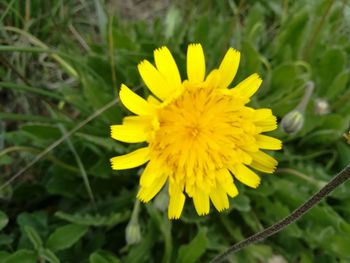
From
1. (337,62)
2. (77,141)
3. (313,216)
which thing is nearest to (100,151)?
(77,141)

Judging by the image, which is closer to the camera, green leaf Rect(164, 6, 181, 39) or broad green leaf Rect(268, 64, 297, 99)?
broad green leaf Rect(268, 64, 297, 99)

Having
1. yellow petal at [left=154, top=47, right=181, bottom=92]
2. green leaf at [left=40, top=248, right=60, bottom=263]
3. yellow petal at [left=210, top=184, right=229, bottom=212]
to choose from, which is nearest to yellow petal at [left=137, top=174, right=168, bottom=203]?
yellow petal at [left=210, top=184, right=229, bottom=212]

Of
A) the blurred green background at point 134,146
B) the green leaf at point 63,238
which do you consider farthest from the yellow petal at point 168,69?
the green leaf at point 63,238

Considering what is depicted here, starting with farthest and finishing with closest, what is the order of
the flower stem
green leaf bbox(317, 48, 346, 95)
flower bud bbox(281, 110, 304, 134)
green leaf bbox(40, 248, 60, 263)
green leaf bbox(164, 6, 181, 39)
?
green leaf bbox(164, 6, 181, 39) → green leaf bbox(317, 48, 346, 95) → flower bud bbox(281, 110, 304, 134) → green leaf bbox(40, 248, 60, 263) → the flower stem

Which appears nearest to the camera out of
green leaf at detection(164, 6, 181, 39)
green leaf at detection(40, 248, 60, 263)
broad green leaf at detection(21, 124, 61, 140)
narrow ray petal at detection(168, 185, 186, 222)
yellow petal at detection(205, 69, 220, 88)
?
yellow petal at detection(205, 69, 220, 88)

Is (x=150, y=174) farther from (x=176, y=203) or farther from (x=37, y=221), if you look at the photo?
(x=37, y=221)

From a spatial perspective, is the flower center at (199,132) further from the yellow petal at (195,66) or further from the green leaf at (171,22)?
the green leaf at (171,22)

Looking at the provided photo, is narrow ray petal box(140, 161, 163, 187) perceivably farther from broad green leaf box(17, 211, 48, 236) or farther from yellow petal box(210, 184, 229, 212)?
broad green leaf box(17, 211, 48, 236)
